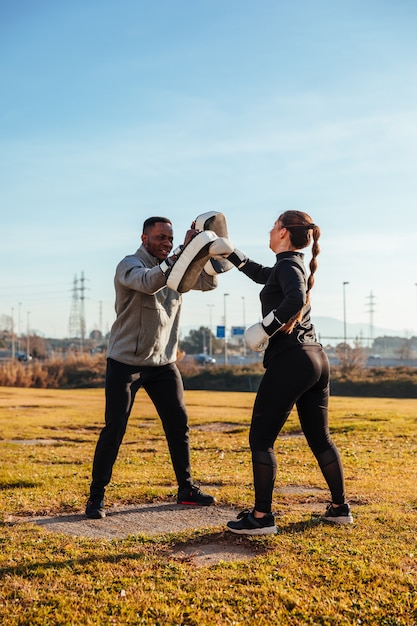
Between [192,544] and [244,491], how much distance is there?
207 centimetres

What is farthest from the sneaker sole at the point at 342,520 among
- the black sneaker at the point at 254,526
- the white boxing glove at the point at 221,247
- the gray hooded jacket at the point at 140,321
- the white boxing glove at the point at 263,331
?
the white boxing glove at the point at 221,247

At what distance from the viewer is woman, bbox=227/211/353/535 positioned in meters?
5.09

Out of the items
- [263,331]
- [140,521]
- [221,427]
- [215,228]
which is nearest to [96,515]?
[140,521]

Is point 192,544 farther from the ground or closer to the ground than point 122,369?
closer to the ground

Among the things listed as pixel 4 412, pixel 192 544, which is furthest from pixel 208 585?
pixel 4 412

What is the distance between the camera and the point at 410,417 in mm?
17453

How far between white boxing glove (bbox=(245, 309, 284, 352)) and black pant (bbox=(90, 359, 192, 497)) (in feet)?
4.82

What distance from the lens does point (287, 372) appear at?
5148 millimetres

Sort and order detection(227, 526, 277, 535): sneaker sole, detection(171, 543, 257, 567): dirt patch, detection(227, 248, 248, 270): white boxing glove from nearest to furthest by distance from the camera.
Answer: detection(171, 543, 257, 567): dirt patch, detection(227, 526, 277, 535): sneaker sole, detection(227, 248, 248, 270): white boxing glove

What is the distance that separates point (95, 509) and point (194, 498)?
35.8 inches

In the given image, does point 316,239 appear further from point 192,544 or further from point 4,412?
point 4,412

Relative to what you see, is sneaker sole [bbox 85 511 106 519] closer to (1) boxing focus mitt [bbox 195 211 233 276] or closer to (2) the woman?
(2) the woman

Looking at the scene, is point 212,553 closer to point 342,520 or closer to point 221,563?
point 221,563

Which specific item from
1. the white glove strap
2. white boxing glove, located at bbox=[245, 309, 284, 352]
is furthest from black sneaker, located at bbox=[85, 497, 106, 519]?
the white glove strap
